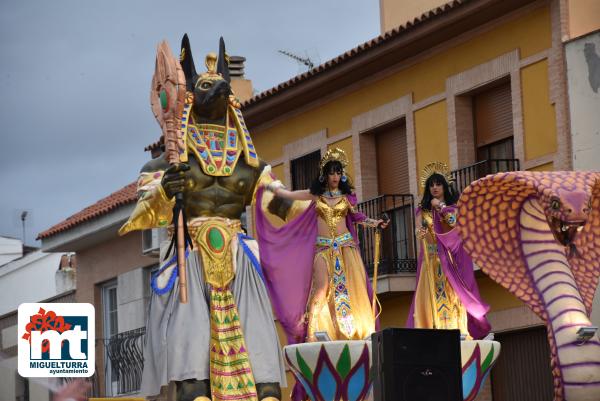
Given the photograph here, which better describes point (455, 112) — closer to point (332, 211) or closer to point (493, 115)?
point (493, 115)

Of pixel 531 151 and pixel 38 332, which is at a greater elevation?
pixel 531 151

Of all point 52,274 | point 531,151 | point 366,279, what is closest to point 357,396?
point 366,279

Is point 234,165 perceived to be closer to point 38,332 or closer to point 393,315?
point 38,332

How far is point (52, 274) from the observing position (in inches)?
1367

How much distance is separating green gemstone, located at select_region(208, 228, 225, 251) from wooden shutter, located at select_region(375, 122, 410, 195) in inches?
396

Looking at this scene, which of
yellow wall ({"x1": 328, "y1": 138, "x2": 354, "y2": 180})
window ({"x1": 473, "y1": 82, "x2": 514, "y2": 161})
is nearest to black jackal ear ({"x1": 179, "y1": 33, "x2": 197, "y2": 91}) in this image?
window ({"x1": 473, "y1": 82, "x2": 514, "y2": 161})

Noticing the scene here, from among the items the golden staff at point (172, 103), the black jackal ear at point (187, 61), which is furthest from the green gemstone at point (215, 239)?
the black jackal ear at point (187, 61)

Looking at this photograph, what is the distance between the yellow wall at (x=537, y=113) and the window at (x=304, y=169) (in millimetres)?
5305

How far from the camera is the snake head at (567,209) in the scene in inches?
529

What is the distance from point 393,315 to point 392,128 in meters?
2.72

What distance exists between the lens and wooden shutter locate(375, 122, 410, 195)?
2427 centimetres

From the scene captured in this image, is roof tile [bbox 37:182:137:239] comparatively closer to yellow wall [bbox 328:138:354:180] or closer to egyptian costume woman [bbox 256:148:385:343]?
yellow wall [bbox 328:138:354:180]

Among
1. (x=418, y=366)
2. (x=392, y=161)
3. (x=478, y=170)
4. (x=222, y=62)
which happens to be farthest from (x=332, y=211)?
(x=392, y=161)

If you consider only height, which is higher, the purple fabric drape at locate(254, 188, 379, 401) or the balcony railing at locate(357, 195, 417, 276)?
the balcony railing at locate(357, 195, 417, 276)
